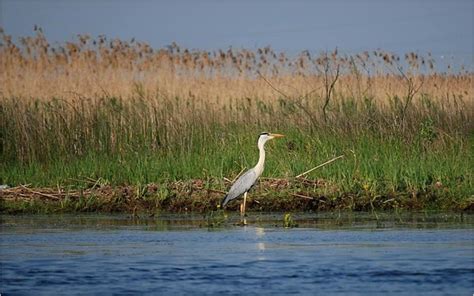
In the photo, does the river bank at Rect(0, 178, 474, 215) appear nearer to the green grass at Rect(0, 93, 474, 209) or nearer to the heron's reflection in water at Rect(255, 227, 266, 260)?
the green grass at Rect(0, 93, 474, 209)

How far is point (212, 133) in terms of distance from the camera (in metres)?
14.6

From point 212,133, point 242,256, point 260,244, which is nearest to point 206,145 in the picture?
point 212,133

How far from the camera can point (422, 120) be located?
1451 cm

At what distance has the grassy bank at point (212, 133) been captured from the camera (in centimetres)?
1161

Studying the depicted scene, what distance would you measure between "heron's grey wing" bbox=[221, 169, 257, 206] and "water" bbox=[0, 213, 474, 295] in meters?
0.31

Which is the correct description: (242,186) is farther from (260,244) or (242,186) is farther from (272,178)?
(260,244)

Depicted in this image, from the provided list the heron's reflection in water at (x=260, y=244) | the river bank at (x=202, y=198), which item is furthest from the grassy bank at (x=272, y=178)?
the heron's reflection in water at (x=260, y=244)

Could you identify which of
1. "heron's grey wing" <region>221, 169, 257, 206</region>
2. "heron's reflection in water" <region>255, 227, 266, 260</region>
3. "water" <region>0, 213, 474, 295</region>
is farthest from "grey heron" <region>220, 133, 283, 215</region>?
"heron's reflection in water" <region>255, 227, 266, 260</region>

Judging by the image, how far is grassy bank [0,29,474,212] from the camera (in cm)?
1161

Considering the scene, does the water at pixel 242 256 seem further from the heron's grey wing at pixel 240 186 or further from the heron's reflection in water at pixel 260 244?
the heron's grey wing at pixel 240 186

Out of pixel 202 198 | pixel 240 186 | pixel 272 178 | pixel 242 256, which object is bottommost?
pixel 242 256

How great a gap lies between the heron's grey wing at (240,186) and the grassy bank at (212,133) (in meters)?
0.41

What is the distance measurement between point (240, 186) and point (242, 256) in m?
2.95

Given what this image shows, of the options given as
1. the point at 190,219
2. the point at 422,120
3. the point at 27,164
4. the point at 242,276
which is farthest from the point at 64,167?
the point at 242,276
